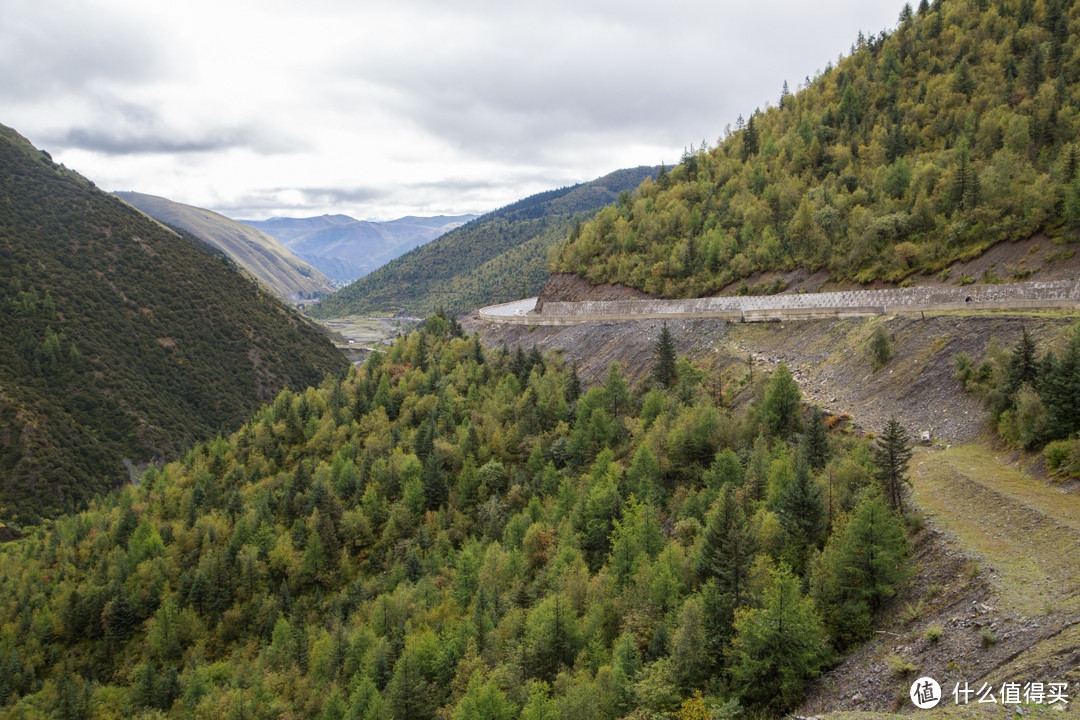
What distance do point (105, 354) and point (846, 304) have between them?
172 m

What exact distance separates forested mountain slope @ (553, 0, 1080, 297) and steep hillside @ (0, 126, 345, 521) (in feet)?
373

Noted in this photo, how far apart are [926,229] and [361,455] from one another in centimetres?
6204

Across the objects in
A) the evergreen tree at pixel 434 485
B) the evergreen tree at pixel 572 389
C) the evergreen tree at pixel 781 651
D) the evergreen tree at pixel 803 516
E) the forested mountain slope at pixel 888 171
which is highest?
the forested mountain slope at pixel 888 171

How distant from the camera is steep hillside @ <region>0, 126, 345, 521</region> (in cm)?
12938

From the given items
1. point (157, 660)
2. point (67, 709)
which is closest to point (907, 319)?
point (157, 660)

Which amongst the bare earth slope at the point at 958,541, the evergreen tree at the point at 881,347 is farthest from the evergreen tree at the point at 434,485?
the evergreen tree at the point at 881,347

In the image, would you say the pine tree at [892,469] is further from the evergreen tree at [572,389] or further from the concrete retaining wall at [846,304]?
the evergreen tree at [572,389]

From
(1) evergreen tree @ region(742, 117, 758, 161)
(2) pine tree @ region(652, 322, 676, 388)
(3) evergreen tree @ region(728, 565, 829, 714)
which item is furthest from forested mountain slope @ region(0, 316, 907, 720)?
(1) evergreen tree @ region(742, 117, 758, 161)

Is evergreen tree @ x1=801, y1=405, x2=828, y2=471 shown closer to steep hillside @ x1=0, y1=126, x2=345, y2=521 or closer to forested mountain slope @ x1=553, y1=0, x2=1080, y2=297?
forested mountain slope @ x1=553, y1=0, x2=1080, y2=297

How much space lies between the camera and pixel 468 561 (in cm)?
4584

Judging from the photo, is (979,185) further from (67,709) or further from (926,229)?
(67,709)

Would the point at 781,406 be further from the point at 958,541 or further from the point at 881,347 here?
the point at 958,541

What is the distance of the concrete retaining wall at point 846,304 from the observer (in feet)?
129

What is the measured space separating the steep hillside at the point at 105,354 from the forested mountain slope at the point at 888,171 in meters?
114
